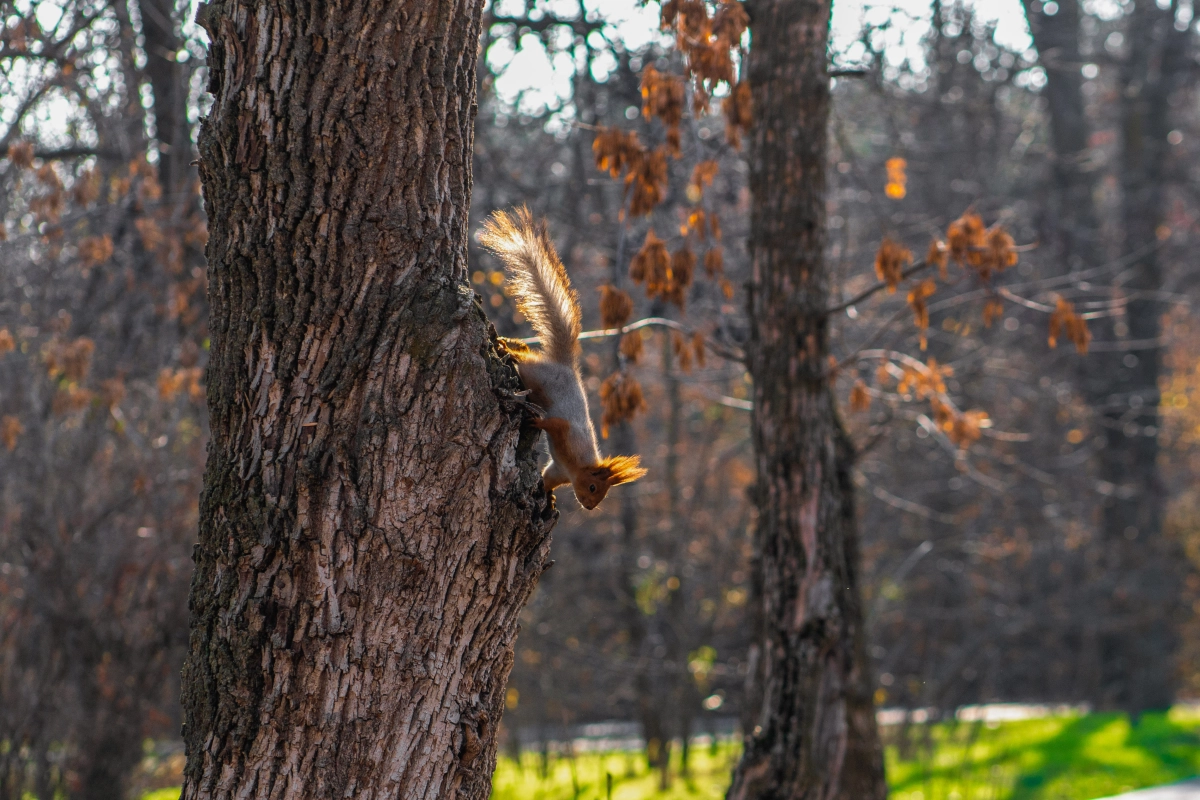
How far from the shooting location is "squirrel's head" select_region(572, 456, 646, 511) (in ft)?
10.4

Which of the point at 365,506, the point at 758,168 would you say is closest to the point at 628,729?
the point at 758,168

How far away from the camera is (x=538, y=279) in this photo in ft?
10.2

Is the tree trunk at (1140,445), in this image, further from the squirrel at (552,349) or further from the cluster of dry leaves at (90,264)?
the squirrel at (552,349)

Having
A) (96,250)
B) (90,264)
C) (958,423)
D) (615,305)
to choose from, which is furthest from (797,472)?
(90,264)

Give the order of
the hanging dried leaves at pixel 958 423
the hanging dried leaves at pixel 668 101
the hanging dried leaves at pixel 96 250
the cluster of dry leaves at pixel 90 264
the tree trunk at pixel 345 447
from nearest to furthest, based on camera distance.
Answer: the tree trunk at pixel 345 447 < the hanging dried leaves at pixel 668 101 < the hanging dried leaves at pixel 958 423 < the cluster of dry leaves at pixel 90 264 < the hanging dried leaves at pixel 96 250

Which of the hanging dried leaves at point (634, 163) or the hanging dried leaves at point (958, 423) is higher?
the hanging dried leaves at point (634, 163)

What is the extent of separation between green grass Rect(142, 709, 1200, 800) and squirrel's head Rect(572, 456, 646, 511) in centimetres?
304

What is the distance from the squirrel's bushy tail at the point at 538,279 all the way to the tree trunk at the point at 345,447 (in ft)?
1.89

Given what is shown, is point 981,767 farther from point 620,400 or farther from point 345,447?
point 345,447

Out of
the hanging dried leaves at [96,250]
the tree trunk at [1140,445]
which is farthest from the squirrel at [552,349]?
the tree trunk at [1140,445]

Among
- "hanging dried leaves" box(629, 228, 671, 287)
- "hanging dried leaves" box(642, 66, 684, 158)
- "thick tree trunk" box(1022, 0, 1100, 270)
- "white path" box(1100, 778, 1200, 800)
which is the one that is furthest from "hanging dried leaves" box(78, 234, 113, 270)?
"thick tree trunk" box(1022, 0, 1100, 270)

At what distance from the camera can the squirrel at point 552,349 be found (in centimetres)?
302

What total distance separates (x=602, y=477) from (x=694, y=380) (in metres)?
3.97

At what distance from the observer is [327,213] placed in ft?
7.37
